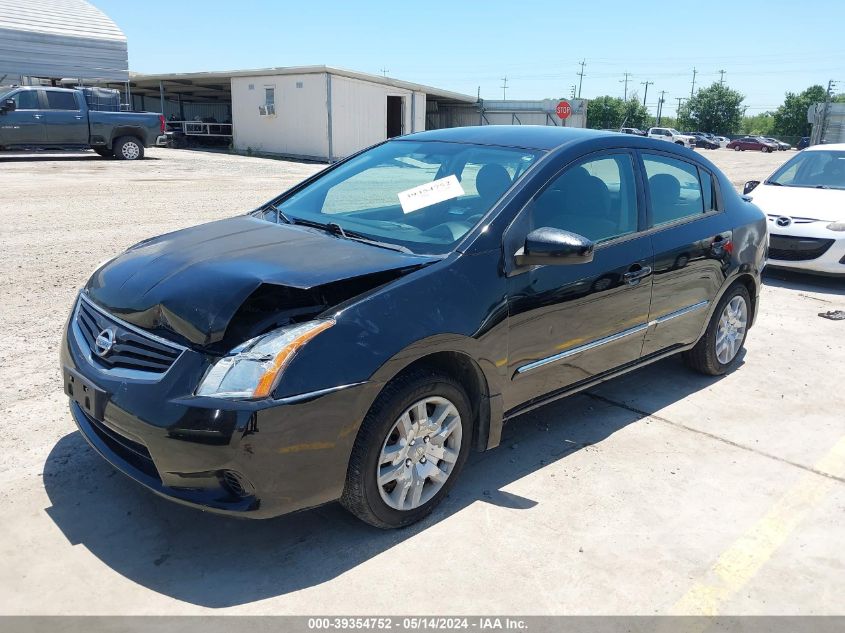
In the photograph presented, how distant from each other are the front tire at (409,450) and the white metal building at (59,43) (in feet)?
112

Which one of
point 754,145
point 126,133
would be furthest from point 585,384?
point 754,145

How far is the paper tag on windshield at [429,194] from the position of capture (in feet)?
12.2

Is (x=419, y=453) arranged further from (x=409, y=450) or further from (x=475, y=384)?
(x=475, y=384)

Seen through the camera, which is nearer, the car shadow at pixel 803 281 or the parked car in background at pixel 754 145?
the car shadow at pixel 803 281

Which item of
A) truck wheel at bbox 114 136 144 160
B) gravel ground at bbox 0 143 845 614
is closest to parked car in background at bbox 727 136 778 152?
truck wheel at bbox 114 136 144 160

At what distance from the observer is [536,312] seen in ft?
11.6

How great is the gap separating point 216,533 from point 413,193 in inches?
76.8

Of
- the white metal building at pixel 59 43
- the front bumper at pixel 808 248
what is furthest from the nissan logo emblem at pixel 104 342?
the white metal building at pixel 59 43

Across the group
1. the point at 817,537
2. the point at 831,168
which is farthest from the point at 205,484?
the point at 831,168

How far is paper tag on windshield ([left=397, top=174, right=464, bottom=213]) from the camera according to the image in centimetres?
372

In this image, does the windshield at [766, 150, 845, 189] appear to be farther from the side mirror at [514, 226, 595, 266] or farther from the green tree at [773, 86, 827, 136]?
the green tree at [773, 86, 827, 136]

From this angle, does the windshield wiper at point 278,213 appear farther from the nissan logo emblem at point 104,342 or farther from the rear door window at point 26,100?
the rear door window at point 26,100

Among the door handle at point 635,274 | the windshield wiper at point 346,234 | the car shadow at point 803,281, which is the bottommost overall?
the car shadow at point 803,281

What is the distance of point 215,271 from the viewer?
302cm
